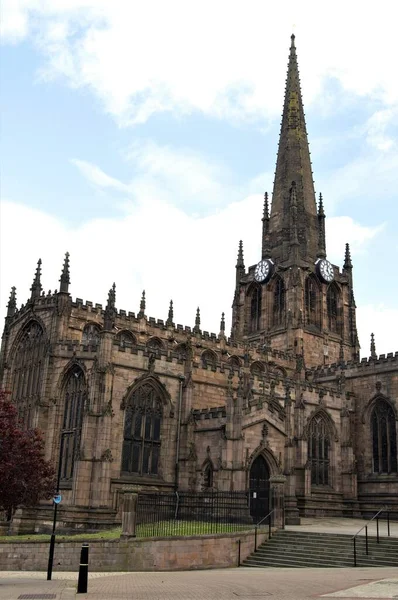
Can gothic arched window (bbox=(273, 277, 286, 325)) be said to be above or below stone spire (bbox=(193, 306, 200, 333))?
above

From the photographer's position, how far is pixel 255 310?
6372 cm

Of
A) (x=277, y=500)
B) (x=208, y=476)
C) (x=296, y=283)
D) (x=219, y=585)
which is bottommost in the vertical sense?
(x=219, y=585)

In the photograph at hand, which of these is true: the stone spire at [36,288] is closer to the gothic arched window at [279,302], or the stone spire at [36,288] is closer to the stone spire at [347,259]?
the gothic arched window at [279,302]

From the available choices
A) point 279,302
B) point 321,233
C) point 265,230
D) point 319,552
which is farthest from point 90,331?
point 321,233

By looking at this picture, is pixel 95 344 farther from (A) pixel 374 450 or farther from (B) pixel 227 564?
(A) pixel 374 450

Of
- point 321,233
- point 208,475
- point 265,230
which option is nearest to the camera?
point 208,475

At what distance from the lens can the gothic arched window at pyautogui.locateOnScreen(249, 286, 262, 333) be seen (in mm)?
62875

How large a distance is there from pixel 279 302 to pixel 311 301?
2893mm

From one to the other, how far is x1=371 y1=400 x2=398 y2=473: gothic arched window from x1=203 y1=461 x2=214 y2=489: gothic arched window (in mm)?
13835

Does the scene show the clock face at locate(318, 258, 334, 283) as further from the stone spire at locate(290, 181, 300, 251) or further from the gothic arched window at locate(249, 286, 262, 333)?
the gothic arched window at locate(249, 286, 262, 333)

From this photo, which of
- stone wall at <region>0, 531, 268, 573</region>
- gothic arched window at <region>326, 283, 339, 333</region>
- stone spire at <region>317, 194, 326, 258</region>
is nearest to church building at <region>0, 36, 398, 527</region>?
gothic arched window at <region>326, 283, 339, 333</region>

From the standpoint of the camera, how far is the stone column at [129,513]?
23094 millimetres

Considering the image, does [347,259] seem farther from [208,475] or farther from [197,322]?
[208,475]

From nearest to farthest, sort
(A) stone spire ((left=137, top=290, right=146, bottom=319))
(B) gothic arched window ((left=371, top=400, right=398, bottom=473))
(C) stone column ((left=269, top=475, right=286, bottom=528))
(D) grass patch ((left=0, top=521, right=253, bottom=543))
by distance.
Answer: (D) grass patch ((left=0, top=521, right=253, bottom=543)) < (C) stone column ((left=269, top=475, right=286, bottom=528)) < (B) gothic arched window ((left=371, top=400, right=398, bottom=473)) < (A) stone spire ((left=137, top=290, right=146, bottom=319))
